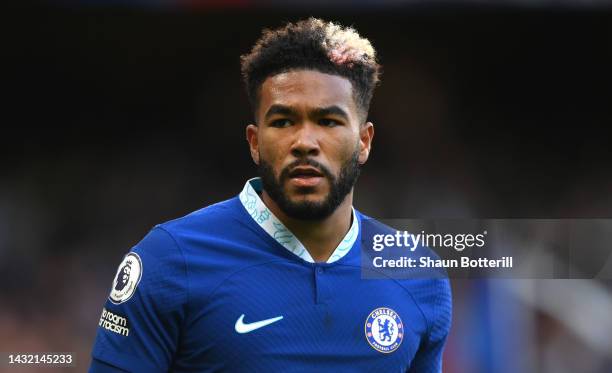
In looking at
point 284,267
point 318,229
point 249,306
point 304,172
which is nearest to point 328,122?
point 304,172

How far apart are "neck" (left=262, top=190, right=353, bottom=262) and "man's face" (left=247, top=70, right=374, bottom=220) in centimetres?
6

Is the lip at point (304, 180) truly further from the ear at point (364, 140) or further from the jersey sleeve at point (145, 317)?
the jersey sleeve at point (145, 317)

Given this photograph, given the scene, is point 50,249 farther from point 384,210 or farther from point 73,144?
point 384,210

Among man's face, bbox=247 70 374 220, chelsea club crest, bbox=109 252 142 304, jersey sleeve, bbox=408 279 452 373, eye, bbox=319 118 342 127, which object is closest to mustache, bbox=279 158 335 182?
man's face, bbox=247 70 374 220

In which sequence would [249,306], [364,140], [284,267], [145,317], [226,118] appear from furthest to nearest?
[226,118]
[364,140]
[284,267]
[249,306]
[145,317]

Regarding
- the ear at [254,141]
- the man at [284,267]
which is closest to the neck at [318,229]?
the man at [284,267]

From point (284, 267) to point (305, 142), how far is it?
40 centimetres

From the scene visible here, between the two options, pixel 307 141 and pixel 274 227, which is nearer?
pixel 307 141

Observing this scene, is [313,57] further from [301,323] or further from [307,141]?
[301,323]

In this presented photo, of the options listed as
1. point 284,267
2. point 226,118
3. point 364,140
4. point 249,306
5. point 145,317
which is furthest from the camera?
point 226,118

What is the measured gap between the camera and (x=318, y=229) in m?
2.71

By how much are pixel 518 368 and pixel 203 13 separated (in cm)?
374

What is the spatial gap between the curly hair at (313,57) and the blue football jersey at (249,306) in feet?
1.20

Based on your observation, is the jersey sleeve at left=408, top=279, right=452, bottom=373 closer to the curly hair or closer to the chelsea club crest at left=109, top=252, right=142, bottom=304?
the curly hair
